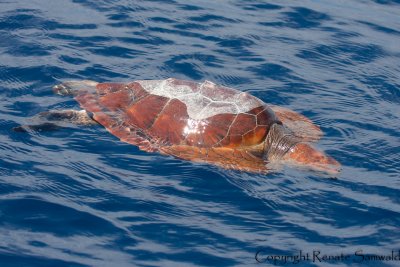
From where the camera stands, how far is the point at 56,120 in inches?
359

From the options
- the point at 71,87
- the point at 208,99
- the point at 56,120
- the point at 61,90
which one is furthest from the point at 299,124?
the point at 61,90

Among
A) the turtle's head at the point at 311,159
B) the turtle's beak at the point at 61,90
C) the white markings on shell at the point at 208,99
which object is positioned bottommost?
the turtle's beak at the point at 61,90

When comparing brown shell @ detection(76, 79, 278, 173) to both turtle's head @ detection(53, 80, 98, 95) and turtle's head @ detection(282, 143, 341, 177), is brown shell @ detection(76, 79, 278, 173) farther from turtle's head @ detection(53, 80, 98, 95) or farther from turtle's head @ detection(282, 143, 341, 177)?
turtle's head @ detection(53, 80, 98, 95)

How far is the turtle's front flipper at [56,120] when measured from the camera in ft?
28.9

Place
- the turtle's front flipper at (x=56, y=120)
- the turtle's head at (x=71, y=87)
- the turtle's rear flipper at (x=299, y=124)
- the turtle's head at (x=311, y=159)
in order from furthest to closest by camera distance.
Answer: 1. the turtle's head at (x=71, y=87)
2. the turtle's rear flipper at (x=299, y=124)
3. the turtle's front flipper at (x=56, y=120)
4. the turtle's head at (x=311, y=159)

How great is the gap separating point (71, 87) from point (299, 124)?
3598 millimetres

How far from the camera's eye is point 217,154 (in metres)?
8.60

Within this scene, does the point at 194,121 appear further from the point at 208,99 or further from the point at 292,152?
the point at 292,152

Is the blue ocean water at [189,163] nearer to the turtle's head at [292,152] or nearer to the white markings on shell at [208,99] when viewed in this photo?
the turtle's head at [292,152]

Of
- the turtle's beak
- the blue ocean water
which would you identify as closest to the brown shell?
the blue ocean water

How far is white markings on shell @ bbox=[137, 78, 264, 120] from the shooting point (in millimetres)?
8891

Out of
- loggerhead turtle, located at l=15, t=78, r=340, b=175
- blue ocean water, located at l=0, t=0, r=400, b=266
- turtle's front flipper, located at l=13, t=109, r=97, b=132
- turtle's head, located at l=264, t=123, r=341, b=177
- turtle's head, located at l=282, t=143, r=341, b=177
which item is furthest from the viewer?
turtle's front flipper, located at l=13, t=109, r=97, b=132

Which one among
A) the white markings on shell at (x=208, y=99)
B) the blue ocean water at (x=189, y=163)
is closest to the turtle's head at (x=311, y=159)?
the blue ocean water at (x=189, y=163)

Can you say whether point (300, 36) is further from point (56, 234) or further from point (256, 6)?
point (56, 234)
